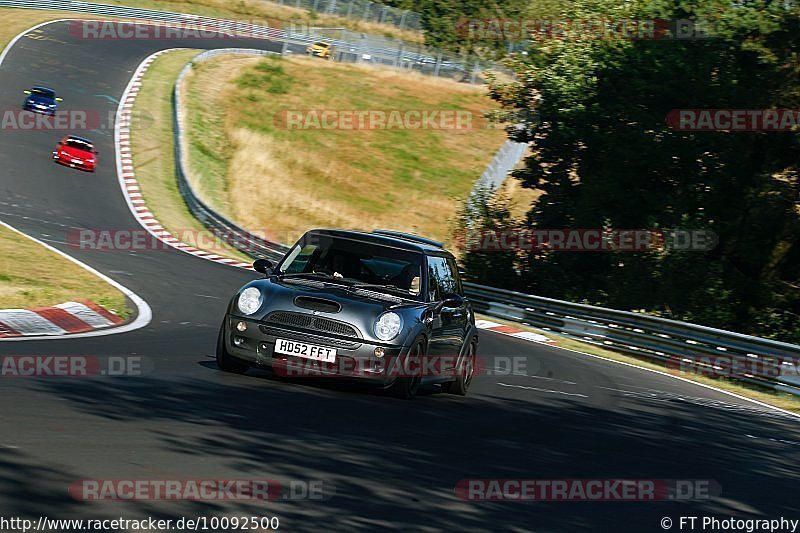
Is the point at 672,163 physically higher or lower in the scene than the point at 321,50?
lower

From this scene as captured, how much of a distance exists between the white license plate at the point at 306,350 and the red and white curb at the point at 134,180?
1733cm

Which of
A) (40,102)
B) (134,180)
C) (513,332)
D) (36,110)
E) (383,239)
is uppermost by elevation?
(383,239)

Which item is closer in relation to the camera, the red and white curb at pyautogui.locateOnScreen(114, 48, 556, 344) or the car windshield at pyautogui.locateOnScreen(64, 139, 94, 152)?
the red and white curb at pyautogui.locateOnScreen(114, 48, 556, 344)

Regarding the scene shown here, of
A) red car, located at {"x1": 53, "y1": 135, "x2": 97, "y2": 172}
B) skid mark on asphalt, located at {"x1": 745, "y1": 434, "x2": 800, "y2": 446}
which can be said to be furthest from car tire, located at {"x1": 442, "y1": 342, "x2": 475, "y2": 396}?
red car, located at {"x1": 53, "y1": 135, "x2": 97, "y2": 172}

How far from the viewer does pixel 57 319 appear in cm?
1298

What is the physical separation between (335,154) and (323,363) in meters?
39.0

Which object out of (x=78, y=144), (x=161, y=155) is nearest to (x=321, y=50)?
(x=161, y=155)

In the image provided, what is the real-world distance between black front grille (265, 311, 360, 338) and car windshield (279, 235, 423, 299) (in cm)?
91

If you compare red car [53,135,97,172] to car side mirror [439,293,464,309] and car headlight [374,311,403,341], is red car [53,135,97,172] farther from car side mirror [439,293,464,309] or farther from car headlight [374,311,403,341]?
car headlight [374,311,403,341]

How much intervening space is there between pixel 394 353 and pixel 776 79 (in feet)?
69.1

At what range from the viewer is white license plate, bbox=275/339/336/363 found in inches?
390

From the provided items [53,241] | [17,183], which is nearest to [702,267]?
[53,241]

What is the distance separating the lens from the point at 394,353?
9953 mm

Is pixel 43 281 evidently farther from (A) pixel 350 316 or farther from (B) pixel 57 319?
(A) pixel 350 316
